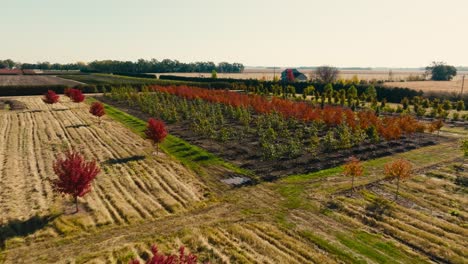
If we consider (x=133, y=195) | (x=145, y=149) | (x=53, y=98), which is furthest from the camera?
(x=53, y=98)

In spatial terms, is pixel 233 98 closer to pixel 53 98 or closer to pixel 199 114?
pixel 199 114

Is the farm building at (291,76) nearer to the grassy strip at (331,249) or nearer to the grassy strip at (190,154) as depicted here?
the grassy strip at (190,154)

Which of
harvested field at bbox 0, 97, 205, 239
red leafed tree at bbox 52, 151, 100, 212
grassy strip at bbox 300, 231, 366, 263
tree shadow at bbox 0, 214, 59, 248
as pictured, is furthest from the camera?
harvested field at bbox 0, 97, 205, 239

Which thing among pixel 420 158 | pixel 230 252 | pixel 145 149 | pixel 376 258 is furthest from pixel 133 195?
pixel 420 158

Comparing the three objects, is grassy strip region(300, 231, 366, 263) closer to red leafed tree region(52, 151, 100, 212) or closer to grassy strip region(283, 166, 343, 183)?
grassy strip region(283, 166, 343, 183)

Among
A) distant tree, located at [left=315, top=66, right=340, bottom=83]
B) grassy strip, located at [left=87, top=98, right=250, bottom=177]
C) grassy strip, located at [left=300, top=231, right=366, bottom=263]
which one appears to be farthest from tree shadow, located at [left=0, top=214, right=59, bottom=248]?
distant tree, located at [left=315, top=66, right=340, bottom=83]

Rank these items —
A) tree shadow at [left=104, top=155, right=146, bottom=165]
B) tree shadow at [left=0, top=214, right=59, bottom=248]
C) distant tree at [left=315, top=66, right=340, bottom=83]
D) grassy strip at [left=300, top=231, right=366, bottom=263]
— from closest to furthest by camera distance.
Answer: grassy strip at [left=300, top=231, right=366, bottom=263] → tree shadow at [left=0, top=214, right=59, bottom=248] → tree shadow at [left=104, top=155, right=146, bottom=165] → distant tree at [left=315, top=66, right=340, bottom=83]

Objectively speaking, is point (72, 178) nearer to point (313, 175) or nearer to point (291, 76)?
point (313, 175)
